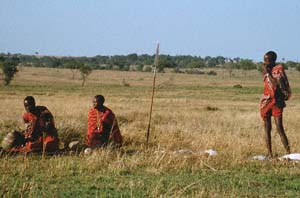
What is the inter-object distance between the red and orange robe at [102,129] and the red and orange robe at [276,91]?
2.81 meters

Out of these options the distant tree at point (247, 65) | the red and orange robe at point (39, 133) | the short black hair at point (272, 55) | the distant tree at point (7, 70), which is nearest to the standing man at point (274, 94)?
the short black hair at point (272, 55)

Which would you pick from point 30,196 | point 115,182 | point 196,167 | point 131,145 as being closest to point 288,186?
point 196,167

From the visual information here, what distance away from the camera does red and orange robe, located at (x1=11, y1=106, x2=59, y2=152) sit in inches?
379

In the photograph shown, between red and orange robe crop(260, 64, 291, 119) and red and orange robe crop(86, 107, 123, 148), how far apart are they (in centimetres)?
281

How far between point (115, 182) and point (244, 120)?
44.4 feet

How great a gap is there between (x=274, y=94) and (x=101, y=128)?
3.21 meters

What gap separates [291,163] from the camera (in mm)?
8188

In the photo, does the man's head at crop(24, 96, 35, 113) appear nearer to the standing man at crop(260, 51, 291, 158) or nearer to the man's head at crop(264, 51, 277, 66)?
the standing man at crop(260, 51, 291, 158)

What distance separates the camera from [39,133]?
9.91 m

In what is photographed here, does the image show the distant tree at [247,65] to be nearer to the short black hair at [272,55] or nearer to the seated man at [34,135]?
the short black hair at [272,55]

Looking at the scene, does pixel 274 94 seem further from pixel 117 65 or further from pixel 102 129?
pixel 117 65

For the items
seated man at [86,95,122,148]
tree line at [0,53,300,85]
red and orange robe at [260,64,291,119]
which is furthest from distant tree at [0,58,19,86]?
red and orange robe at [260,64,291,119]

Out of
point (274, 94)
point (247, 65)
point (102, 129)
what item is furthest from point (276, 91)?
point (247, 65)

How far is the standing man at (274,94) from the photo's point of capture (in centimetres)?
927
